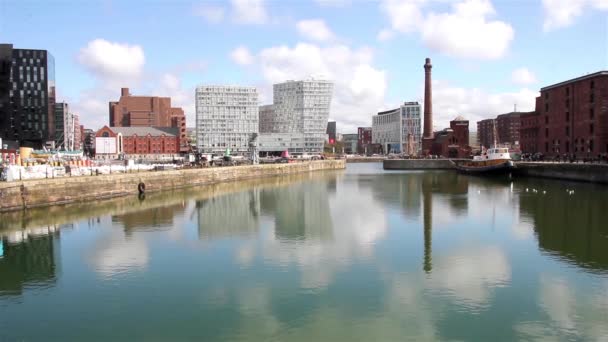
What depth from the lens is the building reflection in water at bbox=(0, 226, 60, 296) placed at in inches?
717

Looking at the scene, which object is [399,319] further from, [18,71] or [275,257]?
[18,71]

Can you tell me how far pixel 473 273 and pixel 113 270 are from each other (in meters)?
14.2

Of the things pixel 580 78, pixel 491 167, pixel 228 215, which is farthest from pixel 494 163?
pixel 228 215

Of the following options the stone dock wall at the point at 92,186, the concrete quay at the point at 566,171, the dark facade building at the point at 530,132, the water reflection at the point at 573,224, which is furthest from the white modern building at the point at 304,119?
the water reflection at the point at 573,224

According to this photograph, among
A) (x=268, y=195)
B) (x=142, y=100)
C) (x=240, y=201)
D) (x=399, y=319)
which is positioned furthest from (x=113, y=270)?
(x=142, y=100)

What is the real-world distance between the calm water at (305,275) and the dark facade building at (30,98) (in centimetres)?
8180

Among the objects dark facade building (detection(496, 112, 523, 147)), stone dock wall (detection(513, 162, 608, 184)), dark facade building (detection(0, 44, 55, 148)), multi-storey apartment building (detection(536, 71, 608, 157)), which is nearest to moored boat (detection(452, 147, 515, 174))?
stone dock wall (detection(513, 162, 608, 184))

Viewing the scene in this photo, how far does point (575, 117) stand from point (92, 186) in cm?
7164

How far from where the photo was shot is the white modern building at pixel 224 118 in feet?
525

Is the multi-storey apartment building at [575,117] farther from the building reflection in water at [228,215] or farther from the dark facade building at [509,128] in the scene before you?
the dark facade building at [509,128]

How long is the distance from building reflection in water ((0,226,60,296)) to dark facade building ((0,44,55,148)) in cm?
8811

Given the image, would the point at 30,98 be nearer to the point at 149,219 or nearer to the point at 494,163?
the point at 149,219

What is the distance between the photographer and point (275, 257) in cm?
2138

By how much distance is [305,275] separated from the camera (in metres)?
18.3
